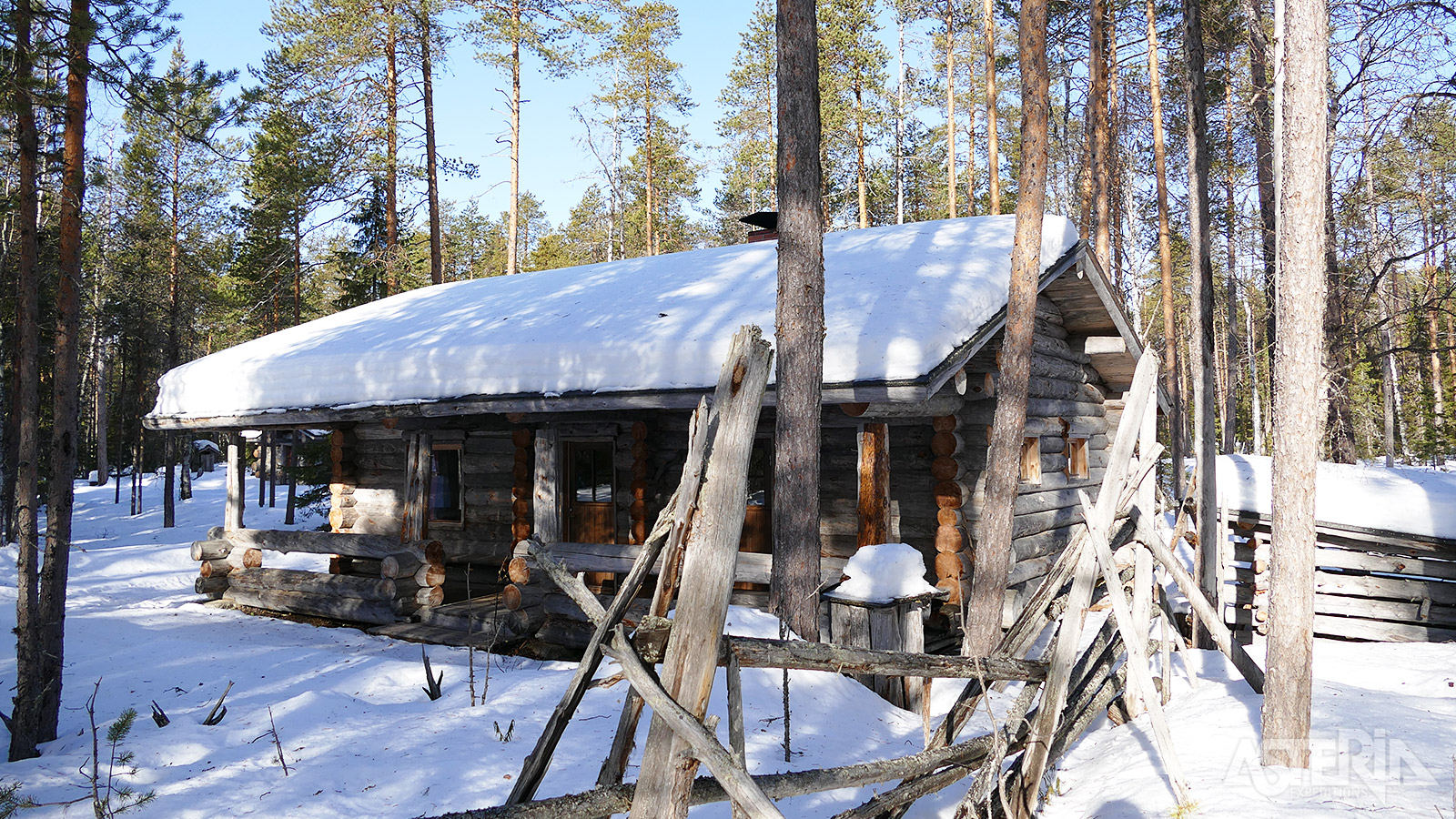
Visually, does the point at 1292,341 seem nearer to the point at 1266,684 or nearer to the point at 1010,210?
the point at 1266,684

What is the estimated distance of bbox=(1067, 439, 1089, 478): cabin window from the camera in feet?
39.8

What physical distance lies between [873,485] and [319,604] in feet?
25.3

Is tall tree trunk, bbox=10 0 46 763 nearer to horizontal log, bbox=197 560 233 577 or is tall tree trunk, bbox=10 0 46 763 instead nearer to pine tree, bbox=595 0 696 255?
horizontal log, bbox=197 560 233 577

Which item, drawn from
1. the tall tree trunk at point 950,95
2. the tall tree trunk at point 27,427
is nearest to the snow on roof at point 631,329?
the tall tree trunk at point 27,427

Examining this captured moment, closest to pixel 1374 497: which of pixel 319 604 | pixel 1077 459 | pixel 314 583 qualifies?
pixel 1077 459

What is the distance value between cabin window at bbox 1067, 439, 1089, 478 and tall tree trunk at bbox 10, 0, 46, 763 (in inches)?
458

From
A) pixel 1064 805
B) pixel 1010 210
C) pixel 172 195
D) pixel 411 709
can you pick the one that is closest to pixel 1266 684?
pixel 1064 805

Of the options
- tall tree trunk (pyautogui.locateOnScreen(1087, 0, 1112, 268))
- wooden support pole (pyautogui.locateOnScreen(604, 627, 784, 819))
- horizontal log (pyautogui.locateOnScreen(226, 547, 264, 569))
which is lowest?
horizontal log (pyautogui.locateOnScreen(226, 547, 264, 569))

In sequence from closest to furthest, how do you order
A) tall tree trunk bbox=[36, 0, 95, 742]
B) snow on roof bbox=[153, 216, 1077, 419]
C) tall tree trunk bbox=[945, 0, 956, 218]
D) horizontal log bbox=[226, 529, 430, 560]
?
tall tree trunk bbox=[36, 0, 95, 742]
snow on roof bbox=[153, 216, 1077, 419]
horizontal log bbox=[226, 529, 430, 560]
tall tree trunk bbox=[945, 0, 956, 218]

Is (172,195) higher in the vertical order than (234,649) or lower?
higher

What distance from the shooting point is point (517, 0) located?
19.8 meters

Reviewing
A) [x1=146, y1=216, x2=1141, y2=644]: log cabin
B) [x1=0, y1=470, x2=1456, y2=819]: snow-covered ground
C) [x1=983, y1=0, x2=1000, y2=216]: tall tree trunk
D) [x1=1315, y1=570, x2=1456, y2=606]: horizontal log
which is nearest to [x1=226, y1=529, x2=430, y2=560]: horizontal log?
[x1=146, y1=216, x2=1141, y2=644]: log cabin

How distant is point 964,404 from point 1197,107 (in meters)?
3.78

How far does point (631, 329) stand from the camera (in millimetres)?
9359
